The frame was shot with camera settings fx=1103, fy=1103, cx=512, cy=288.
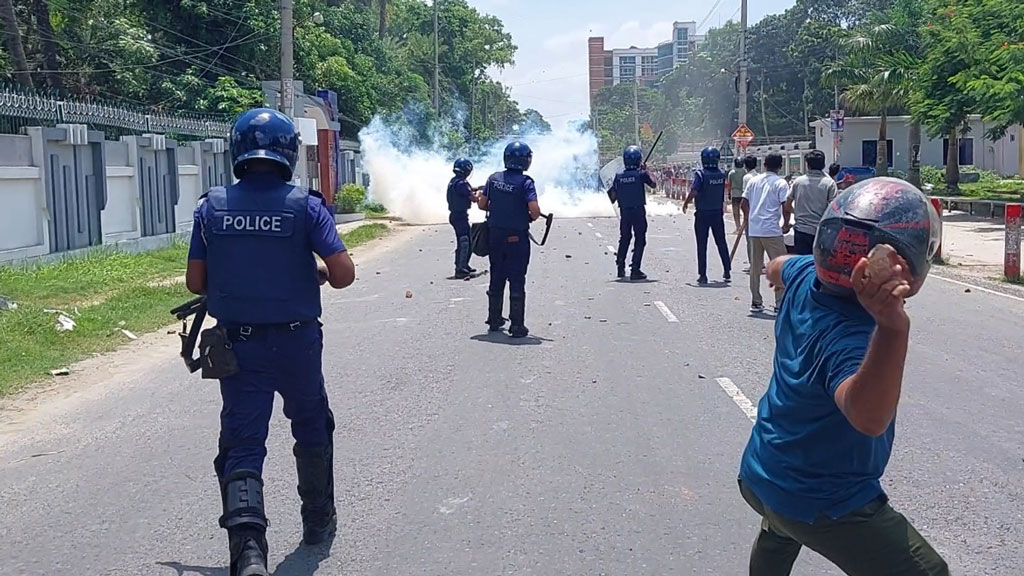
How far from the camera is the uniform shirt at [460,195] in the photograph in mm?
16770

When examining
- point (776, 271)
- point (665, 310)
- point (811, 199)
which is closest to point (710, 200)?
point (665, 310)

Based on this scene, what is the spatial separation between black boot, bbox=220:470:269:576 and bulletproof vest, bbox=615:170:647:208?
39.2ft

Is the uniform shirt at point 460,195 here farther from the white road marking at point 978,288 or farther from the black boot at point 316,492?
the black boot at point 316,492

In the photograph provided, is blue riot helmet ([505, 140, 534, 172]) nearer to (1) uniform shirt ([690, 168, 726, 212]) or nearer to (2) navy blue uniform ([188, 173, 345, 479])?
(1) uniform shirt ([690, 168, 726, 212])

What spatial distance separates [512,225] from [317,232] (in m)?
6.63

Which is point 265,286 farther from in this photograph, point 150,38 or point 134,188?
point 150,38

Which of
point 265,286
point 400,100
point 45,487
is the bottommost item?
point 45,487

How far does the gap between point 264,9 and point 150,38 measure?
373 centimetres

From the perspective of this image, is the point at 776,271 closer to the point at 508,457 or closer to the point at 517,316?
the point at 508,457

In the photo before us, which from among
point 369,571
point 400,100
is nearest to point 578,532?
point 369,571

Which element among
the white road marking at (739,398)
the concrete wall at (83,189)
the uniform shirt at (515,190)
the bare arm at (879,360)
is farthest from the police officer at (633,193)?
the bare arm at (879,360)

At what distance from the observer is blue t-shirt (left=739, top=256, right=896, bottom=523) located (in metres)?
2.92

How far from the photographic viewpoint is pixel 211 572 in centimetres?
491

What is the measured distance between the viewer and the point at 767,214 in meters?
12.4
